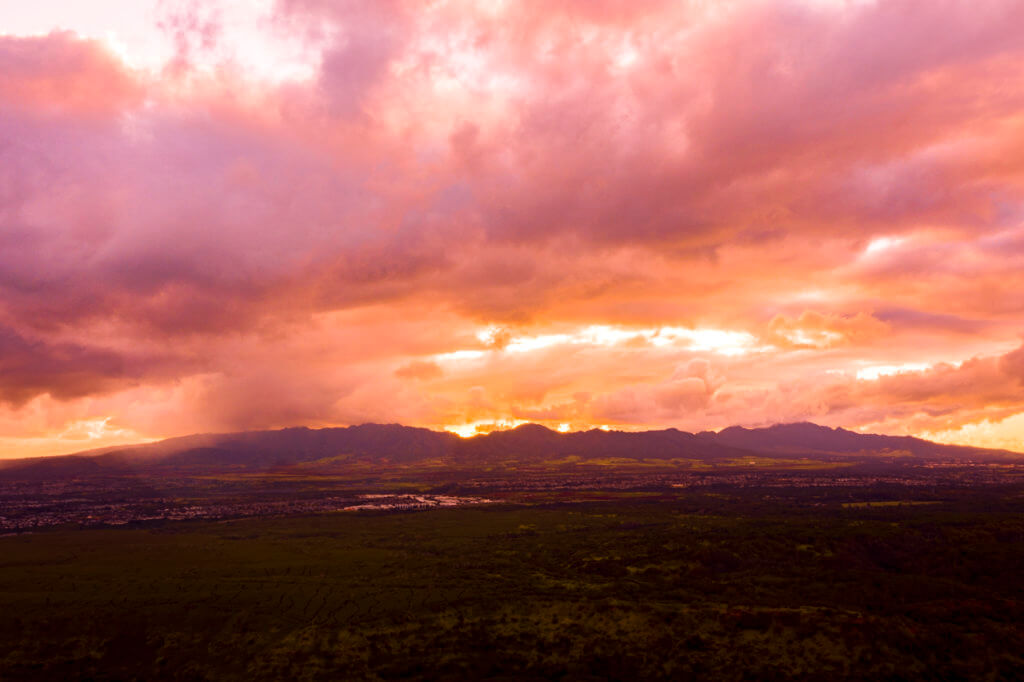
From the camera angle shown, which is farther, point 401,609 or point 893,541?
point 893,541

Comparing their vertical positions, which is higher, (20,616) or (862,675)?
(20,616)

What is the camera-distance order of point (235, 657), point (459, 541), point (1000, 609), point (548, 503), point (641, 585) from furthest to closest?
point (548, 503) < point (459, 541) < point (641, 585) < point (1000, 609) < point (235, 657)

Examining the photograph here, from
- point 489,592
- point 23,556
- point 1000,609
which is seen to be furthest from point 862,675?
point 23,556

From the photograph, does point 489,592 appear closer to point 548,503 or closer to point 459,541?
point 459,541

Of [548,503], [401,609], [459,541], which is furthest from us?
[548,503]

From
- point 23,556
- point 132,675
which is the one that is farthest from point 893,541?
point 23,556

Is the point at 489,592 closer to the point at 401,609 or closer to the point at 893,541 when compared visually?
the point at 401,609
